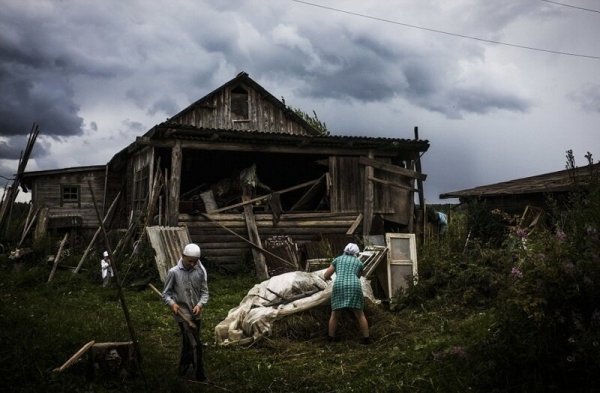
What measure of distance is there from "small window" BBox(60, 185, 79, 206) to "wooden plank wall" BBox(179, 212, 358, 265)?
9995mm

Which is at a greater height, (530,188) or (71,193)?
(71,193)

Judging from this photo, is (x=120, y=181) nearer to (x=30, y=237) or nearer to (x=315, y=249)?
(x=30, y=237)

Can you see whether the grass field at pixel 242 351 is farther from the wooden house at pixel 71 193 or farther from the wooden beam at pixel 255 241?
the wooden house at pixel 71 193

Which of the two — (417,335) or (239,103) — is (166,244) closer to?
(417,335)

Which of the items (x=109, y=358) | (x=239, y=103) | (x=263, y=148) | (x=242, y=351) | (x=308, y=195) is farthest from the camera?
(x=239, y=103)

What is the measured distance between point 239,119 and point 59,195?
26.9 feet

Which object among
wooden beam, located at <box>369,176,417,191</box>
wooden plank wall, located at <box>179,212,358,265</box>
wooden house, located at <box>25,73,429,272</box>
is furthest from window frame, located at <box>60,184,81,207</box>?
wooden beam, located at <box>369,176,417,191</box>

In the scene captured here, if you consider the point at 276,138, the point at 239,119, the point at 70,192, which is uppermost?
the point at 239,119

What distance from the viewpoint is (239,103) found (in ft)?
70.8

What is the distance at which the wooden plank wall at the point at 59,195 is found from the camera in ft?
67.5

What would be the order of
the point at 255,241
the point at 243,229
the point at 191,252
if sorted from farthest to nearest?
the point at 243,229 → the point at 255,241 → the point at 191,252

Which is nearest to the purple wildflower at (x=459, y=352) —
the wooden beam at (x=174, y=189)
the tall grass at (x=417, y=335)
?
the tall grass at (x=417, y=335)

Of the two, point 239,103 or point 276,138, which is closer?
point 276,138

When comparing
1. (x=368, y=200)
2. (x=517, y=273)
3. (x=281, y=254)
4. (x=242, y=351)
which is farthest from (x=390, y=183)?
(x=517, y=273)
